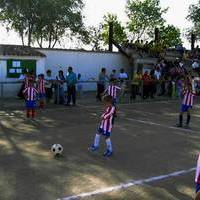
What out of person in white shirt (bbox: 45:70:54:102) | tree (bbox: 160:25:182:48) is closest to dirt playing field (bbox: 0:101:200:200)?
person in white shirt (bbox: 45:70:54:102)

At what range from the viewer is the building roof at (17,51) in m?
23.1

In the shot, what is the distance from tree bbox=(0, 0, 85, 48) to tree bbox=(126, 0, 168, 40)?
60.4 ft

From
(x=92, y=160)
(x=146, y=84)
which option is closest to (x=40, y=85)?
(x=146, y=84)

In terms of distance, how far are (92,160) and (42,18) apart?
28216 millimetres

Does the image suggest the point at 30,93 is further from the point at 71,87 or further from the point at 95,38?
the point at 95,38

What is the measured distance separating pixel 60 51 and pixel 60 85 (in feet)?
19.0

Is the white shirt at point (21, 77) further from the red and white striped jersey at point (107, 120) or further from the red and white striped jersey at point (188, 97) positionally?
the red and white striped jersey at point (107, 120)

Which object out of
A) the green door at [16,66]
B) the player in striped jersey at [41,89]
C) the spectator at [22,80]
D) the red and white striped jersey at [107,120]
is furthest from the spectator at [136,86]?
the red and white striped jersey at [107,120]

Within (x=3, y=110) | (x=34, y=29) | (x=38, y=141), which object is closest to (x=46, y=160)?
(x=38, y=141)

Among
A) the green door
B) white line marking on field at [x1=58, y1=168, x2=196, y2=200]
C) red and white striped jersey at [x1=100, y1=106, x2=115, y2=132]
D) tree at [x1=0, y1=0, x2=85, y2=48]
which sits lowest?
white line marking on field at [x1=58, y1=168, x2=196, y2=200]

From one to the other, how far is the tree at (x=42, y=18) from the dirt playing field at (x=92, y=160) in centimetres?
1946

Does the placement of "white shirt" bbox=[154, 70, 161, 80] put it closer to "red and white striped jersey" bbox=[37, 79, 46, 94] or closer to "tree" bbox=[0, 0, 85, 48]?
"red and white striped jersey" bbox=[37, 79, 46, 94]

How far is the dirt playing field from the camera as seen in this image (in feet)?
27.5

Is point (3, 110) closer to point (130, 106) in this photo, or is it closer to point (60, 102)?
point (60, 102)
